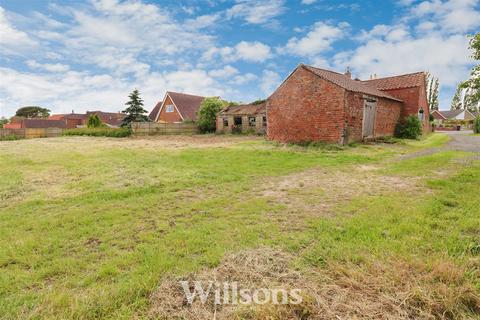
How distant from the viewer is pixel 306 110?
1664 centimetres

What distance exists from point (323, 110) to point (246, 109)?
1678cm

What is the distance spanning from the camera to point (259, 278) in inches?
111

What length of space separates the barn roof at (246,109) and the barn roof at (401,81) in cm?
1113

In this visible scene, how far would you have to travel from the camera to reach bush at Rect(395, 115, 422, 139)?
20.2 m

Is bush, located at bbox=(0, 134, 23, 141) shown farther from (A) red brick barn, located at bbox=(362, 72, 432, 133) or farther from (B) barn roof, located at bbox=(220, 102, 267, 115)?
(A) red brick barn, located at bbox=(362, 72, 432, 133)

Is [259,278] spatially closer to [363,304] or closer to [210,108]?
[363,304]

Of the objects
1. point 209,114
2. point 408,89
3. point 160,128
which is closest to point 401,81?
point 408,89

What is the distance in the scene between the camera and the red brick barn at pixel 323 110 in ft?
49.8

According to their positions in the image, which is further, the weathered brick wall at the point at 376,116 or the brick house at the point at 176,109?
the brick house at the point at 176,109

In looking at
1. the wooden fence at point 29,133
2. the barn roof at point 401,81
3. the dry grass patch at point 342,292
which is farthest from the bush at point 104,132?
the dry grass patch at point 342,292

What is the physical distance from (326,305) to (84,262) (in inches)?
109

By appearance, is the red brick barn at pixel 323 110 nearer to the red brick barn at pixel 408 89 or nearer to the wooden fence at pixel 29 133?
the red brick barn at pixel 408 89

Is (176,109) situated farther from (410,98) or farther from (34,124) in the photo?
(34,124)

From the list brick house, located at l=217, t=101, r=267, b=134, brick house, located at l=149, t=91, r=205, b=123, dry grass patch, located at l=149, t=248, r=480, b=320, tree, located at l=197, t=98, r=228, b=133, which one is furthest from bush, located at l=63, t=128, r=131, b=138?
dry grass patch, located at l=149, t=248, r=480, b=320
